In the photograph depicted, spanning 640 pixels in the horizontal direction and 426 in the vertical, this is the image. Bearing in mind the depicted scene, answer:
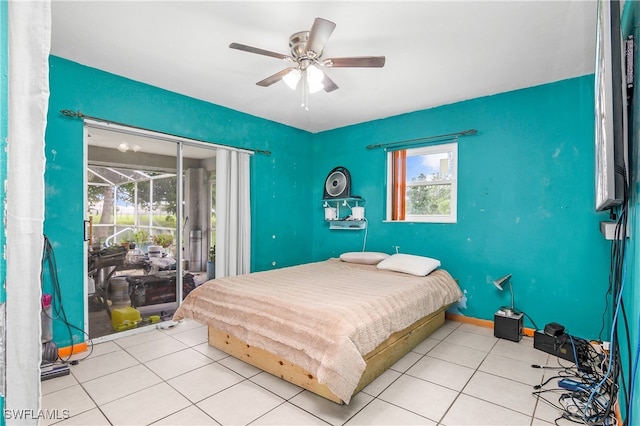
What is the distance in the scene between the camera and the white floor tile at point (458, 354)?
2670 mm

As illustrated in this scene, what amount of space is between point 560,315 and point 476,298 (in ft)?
2.54

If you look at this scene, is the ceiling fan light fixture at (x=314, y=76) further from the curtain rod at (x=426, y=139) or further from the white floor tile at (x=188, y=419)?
the white floor tile at (x=188, y=419)

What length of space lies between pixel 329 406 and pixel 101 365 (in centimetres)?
195

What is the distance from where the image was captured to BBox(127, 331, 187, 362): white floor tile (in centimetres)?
276

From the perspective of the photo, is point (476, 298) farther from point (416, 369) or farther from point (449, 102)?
point (449, 102)

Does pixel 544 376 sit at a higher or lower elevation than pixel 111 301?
lower

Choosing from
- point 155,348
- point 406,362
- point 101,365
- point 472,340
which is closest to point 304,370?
point 406,362

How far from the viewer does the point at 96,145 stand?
10.4 ft

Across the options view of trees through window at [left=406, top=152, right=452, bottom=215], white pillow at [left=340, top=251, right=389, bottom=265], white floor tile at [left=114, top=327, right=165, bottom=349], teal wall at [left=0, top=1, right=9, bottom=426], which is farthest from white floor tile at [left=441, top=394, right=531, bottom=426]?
white floor tile at [left=114, top=327, right=165, bottom=349]

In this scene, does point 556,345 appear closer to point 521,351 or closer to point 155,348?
point 521,351

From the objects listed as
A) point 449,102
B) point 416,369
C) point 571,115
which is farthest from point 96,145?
point 571,115

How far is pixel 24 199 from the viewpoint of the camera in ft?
2.26

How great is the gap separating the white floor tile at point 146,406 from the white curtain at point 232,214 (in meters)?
1.80

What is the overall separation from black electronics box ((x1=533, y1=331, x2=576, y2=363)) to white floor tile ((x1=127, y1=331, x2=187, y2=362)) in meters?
3.33
